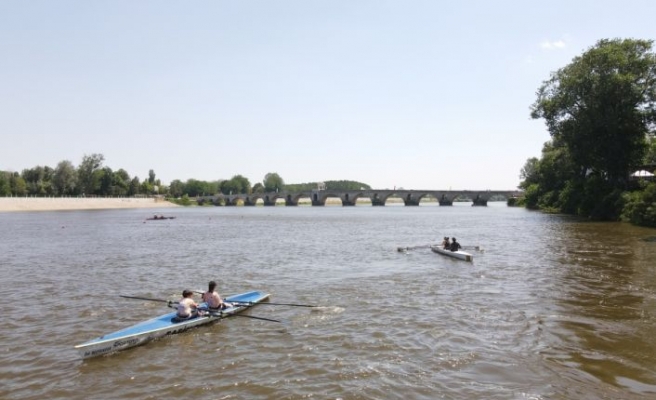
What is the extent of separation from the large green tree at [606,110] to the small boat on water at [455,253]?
3360 centimetres

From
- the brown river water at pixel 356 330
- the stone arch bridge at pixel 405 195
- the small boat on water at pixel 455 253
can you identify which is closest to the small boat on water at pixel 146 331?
the brown river water at pixel 356 330

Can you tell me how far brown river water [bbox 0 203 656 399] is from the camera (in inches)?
402

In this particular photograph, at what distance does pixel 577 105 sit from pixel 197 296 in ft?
178

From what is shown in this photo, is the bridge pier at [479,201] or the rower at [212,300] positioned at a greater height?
the bridge pier at [479,201]

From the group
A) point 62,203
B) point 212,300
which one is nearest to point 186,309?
point 212,300

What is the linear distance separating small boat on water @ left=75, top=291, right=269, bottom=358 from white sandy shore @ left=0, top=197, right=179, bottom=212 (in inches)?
4503

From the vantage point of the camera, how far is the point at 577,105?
2271 inches

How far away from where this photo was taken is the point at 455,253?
28953 millimetres

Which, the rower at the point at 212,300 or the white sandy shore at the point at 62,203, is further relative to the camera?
the white sandy shore at the point at 62,203

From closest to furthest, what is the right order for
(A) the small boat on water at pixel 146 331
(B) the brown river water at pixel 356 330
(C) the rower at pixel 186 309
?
(B) the brown river water at pixel 356 330 → (A) the small boat on water at pixel 146 331 → (C) the rower at pixel 186 309

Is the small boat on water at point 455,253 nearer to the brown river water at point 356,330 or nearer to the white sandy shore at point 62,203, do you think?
the brown river water at point 356,330

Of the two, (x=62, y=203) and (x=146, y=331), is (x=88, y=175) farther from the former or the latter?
(x=146, y=331)

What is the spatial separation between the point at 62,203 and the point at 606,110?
4872 inches

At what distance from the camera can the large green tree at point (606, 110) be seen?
53.1 m
